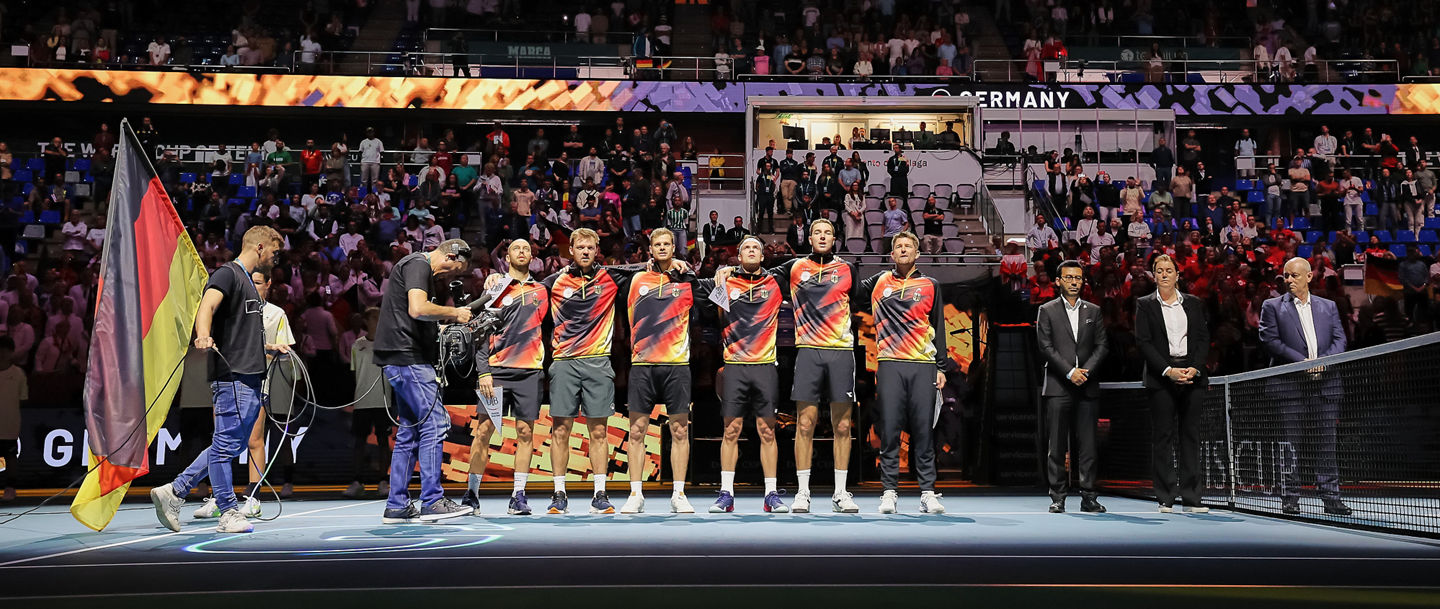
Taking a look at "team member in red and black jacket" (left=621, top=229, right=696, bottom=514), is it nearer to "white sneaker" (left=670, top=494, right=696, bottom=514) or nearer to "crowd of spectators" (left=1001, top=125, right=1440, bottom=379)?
"white sneaker" (left=670, top=494, right=696, bottom=514)

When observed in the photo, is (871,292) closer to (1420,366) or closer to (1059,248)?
(1420,366)

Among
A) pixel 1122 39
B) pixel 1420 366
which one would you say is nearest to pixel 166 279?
pixel 1420 366

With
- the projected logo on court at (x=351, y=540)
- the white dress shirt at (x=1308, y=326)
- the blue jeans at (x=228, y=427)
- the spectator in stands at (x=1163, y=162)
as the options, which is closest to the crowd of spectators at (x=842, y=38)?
the spectator in stands at (x=1163, y=162)

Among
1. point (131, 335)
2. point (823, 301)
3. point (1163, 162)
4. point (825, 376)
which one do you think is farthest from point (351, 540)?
point (1163, 162)

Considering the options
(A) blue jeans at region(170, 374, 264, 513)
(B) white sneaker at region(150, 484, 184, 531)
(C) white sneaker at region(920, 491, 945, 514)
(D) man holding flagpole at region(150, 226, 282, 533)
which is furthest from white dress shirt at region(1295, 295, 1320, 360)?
(B) white sneaker at region(150, 484, 184, 531)

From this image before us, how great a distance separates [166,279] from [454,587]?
4391 mm

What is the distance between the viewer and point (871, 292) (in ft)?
29.7

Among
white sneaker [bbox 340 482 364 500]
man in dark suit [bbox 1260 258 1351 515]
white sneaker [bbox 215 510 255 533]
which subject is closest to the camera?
white sneaker [bbox 215 510 255 533]

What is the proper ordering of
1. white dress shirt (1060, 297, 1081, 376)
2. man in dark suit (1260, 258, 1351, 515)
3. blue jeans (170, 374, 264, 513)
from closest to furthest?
blue jeans (170, 374, 264, 513) < man in dark suit (1260, 258, 1351, 515) < white dress shirt (1060, 297, 1081, 376)

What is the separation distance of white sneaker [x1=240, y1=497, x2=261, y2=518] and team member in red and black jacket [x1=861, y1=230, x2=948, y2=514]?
4508mm

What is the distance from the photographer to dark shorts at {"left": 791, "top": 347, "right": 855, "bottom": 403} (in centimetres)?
867

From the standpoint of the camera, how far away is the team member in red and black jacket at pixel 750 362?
344 inches

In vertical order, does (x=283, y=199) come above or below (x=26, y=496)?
above

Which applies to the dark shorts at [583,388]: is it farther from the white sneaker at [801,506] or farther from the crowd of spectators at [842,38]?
the crowd of spectators at [842,38]
